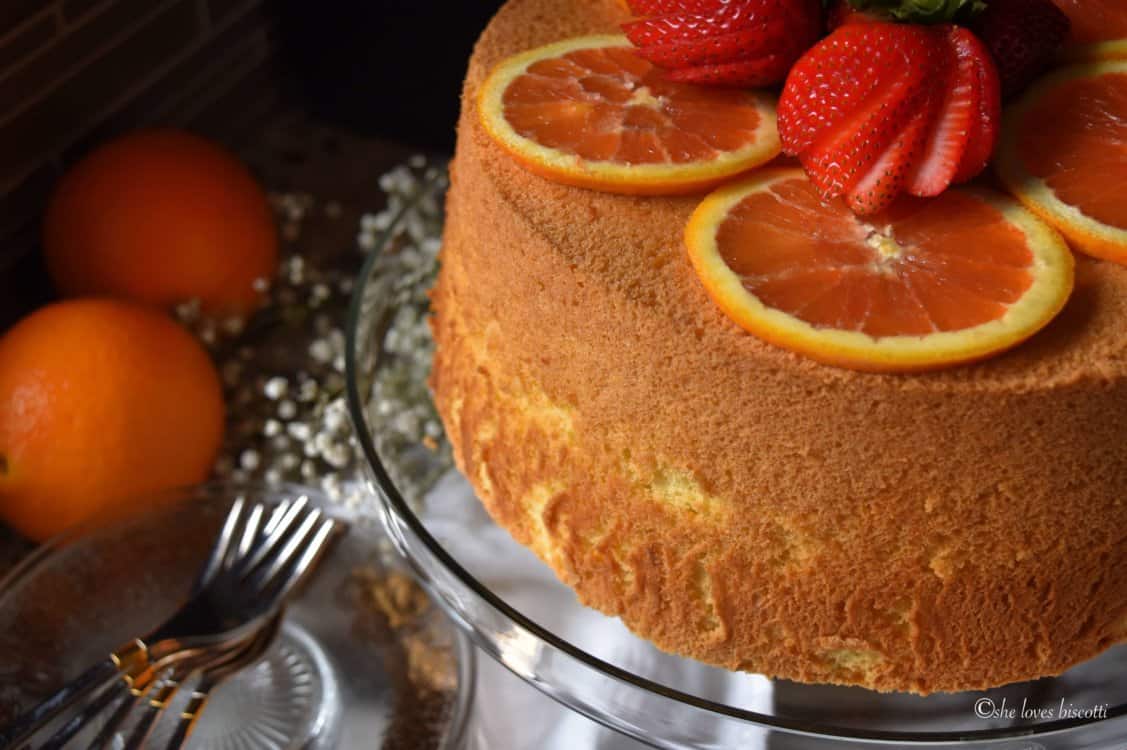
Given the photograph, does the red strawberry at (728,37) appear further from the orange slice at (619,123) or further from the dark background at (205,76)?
the dark background at (205,76)

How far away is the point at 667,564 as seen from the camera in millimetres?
1265

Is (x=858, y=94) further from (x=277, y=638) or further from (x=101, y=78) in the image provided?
(x=101, y=78)

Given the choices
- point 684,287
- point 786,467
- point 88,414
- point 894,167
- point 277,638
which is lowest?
point 277,638

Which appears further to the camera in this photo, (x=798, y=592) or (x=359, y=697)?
(x=359, y=697)

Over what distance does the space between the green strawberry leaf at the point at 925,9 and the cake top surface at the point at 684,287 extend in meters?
0.25

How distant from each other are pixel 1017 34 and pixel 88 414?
1.23 metres

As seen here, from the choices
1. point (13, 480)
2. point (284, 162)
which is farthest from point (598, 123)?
point (284, 162)

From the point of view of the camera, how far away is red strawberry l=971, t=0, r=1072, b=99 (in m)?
1.26

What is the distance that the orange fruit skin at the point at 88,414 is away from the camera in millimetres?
1689

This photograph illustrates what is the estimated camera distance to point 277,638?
1.66 m

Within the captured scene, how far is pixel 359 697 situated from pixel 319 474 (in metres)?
0.41

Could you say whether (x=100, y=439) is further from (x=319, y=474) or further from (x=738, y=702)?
(x=738, y=702)

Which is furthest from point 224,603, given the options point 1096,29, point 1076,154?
point 1096,29

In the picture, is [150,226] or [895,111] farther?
[150,226]
